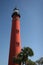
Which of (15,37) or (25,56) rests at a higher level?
(15,37)

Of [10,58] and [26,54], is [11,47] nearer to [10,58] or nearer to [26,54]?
[10,58]

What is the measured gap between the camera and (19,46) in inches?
1786

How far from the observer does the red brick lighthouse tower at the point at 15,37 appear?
4394 cm

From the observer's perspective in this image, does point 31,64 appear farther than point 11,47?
No

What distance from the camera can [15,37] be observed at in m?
46.1

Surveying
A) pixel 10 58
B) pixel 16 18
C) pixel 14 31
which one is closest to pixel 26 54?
pixel 10 58

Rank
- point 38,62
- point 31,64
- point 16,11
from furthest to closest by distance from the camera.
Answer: point 16,11 < point 38,62 < point 31,64

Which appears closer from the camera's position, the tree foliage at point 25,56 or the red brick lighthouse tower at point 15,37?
the tree foliage at point 25,56

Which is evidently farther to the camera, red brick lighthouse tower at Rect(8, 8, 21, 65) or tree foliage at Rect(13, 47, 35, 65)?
red brick lighthouse tower at Rect(8, 8, 21, 65)

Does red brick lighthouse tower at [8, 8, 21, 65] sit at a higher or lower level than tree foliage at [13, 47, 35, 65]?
higher

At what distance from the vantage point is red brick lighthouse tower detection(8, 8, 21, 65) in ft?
144

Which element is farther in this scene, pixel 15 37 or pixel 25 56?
pixel 15 37

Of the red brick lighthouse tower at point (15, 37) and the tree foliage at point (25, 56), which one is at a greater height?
the red brick lighthouse tower at point (15, 37)

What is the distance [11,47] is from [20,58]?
11.6 m
